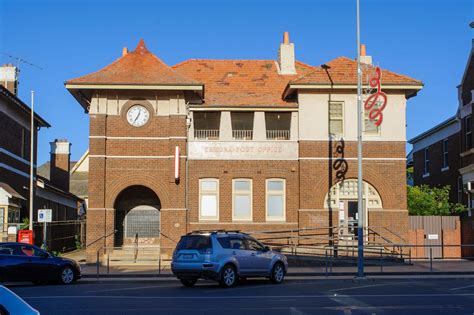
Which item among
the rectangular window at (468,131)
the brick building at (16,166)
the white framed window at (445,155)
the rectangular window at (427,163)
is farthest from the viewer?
the rectangular window at (427,163)

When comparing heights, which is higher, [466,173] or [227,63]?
[227,63]

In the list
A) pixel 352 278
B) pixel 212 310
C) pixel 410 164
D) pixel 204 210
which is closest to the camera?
pixel 212 310

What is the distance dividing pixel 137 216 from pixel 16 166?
8358 millimetres

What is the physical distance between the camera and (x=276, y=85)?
3547 centimetres

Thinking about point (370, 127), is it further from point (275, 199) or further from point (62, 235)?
point (62, 235)

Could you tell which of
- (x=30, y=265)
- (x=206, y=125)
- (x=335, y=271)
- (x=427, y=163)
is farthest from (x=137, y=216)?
(x=427, y=163)

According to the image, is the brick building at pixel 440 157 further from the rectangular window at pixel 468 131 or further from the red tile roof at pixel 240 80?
the red tile roof at pixel 240 80

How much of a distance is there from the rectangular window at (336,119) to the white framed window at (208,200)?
19.9 ft

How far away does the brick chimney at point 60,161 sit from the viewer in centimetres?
4800

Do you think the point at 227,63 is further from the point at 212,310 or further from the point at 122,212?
the point at 212,310

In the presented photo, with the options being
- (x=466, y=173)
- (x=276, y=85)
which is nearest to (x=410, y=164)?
(x=466, y=173)

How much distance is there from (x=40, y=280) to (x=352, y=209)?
15743 mm

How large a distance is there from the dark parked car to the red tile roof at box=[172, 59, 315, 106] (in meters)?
12.7

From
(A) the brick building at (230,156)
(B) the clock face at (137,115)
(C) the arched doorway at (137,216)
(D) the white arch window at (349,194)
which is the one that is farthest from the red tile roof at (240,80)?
(C) the arched doorway at (137,216)
